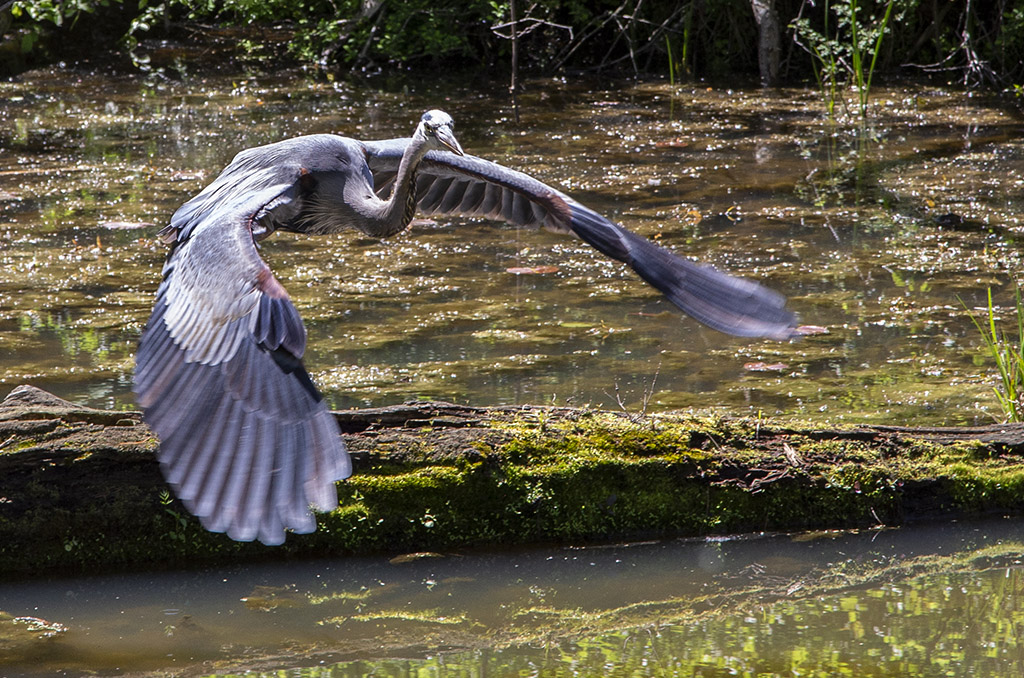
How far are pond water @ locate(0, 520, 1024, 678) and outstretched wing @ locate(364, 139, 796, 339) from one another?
0.83 metres

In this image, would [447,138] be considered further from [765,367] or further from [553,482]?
[765,367]

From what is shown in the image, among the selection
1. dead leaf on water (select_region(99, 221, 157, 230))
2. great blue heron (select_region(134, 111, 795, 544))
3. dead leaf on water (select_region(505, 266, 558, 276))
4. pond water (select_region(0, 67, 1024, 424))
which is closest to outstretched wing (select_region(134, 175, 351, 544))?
great blue heron (select_region(134, 111, 795, 544))

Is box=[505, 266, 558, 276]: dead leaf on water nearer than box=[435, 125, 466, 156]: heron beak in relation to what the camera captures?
No

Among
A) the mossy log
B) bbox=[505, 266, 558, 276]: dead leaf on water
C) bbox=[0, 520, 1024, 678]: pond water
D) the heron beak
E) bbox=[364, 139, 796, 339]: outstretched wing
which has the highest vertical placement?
the heron beak

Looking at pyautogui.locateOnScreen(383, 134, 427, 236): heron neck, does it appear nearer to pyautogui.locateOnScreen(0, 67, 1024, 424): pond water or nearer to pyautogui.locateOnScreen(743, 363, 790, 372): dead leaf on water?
pyautogui.locateOnScreen(0, 67, 1024, 424): pond water

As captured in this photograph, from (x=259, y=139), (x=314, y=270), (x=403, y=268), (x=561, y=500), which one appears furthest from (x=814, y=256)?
(x=259, y=139)

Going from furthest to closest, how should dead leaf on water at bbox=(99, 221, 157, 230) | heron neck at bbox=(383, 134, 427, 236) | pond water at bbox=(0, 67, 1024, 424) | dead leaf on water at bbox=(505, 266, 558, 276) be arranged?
dead leaf on water at bbox=(99, 221, 157, 230)
dead leaf on water at bbox=(505, 266, 558, 276)
pond water at bbox=(0, 67, 1024, 424)
heron neck at bbox=(383, 134, 427, 236)

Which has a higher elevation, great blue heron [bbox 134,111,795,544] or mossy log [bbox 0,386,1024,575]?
great blue heron [bbox 134,111,795,544]

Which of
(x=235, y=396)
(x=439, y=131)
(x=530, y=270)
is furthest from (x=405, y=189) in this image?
(x=530, y=270)

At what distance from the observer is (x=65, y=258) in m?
6.83

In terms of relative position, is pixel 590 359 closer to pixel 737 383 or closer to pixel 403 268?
pixel 737 383

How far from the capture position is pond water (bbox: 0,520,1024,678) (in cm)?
314

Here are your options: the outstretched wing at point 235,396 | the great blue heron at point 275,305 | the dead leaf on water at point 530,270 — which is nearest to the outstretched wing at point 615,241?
the great blue heron at point 275,305

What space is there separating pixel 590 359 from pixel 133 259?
305cm
